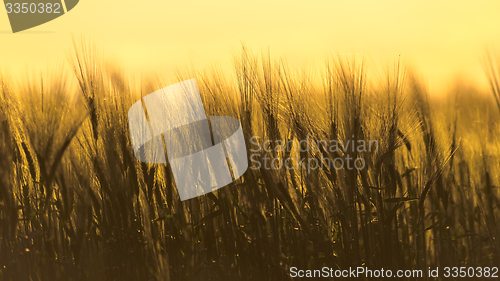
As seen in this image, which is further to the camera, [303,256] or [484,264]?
[484,264]

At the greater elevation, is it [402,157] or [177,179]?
[177,179]

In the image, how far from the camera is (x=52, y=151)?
1.49m

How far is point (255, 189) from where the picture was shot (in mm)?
1401

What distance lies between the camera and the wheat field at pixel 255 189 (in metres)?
1.33

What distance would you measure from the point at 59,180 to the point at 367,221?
1317 mm

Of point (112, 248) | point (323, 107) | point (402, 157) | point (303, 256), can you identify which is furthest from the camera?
point (402, 157)

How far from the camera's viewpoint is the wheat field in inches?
52.2

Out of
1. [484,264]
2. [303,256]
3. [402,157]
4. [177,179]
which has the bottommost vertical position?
[484,264]

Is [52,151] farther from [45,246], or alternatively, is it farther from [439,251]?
[439,251]

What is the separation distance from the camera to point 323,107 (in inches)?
52.2

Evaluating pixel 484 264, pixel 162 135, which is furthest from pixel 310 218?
pixel 484 264

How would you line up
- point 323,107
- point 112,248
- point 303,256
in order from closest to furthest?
point 323,107
point 303,256
point 112,248

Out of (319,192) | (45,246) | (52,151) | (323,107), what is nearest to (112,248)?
(45,246)

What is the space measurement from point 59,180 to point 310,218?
1.09 metres
